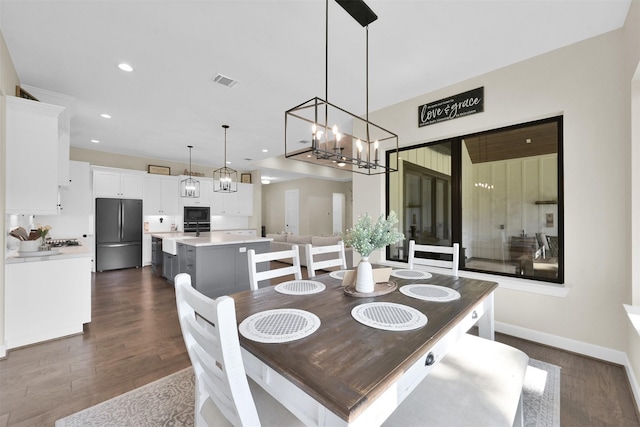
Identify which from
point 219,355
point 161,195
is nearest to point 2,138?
point 219,355

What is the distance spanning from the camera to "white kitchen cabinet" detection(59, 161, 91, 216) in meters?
5.38

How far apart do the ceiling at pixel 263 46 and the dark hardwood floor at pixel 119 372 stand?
9.13ft

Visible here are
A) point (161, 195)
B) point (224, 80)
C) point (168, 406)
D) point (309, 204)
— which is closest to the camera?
point (168, 406)

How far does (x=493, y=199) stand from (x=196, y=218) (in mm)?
6762

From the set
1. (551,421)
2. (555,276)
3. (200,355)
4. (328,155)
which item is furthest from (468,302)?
(555,276)

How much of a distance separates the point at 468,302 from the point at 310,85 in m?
2.78

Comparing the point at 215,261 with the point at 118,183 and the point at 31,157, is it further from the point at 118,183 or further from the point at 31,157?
the point at 118,183

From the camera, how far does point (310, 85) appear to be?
10.3ft

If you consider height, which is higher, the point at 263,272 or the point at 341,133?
the point at 341,133

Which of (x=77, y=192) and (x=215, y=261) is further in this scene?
(x=77, y=192)

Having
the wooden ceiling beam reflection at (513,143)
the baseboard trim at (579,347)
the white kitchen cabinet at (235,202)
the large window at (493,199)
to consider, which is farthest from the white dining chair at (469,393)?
the white kitchen cabinet at (235,202)

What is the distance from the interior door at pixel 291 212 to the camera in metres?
9.82

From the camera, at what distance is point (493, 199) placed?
3.07 m

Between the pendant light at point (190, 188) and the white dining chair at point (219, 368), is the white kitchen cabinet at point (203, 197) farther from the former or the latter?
the white dining chair at point (219, 368)
